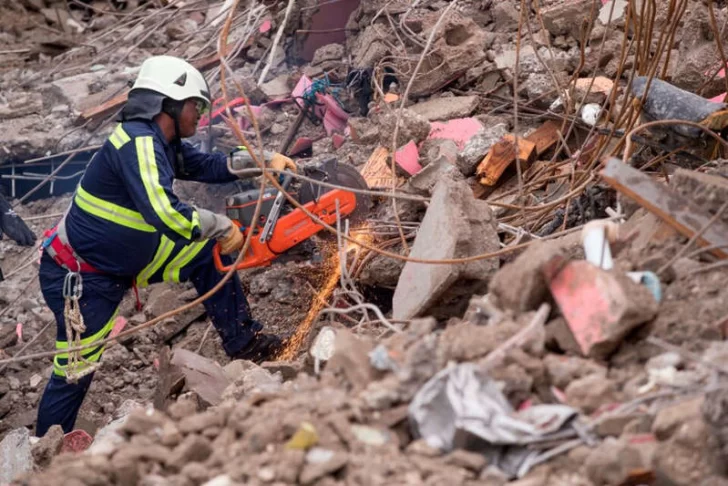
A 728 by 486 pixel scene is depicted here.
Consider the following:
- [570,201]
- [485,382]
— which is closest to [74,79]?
[570,201]

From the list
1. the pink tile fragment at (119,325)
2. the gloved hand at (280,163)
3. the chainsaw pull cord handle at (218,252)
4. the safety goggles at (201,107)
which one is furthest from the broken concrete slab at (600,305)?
the pink tile fragment at (119,325)

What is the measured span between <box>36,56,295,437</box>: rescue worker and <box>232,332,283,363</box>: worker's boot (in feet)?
2.34

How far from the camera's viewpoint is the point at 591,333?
8.21 feet

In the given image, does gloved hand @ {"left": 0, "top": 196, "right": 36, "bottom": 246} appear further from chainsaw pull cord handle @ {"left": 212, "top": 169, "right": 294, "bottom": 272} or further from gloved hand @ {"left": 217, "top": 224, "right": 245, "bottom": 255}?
gloved hand @ {"left": 217, "top": 224, "right": 245, "bottom": 255}

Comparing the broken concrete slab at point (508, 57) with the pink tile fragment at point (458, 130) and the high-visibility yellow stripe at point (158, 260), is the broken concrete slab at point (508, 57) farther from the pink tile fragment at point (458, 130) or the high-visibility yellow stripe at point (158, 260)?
the high-visibility yellow stripe at point (158, 260)

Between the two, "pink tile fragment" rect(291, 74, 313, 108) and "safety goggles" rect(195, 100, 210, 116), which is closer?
"safety goggles" rect(195, 100, 210, 116)

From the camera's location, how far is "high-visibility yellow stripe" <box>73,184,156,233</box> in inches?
181

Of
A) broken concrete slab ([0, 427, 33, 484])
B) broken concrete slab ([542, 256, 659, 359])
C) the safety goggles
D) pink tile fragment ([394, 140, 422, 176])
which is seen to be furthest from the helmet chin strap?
broken concrete slab ([542, 256, 659, 359])

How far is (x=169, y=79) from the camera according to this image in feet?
15.1

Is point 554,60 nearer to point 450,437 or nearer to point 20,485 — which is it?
point 450,437

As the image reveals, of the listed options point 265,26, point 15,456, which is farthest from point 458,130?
point 15,456

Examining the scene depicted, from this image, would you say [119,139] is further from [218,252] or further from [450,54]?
[450,54]

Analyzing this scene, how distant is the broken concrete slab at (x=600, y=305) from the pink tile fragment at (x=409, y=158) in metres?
3.17

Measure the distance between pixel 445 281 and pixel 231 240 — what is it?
154 cm
